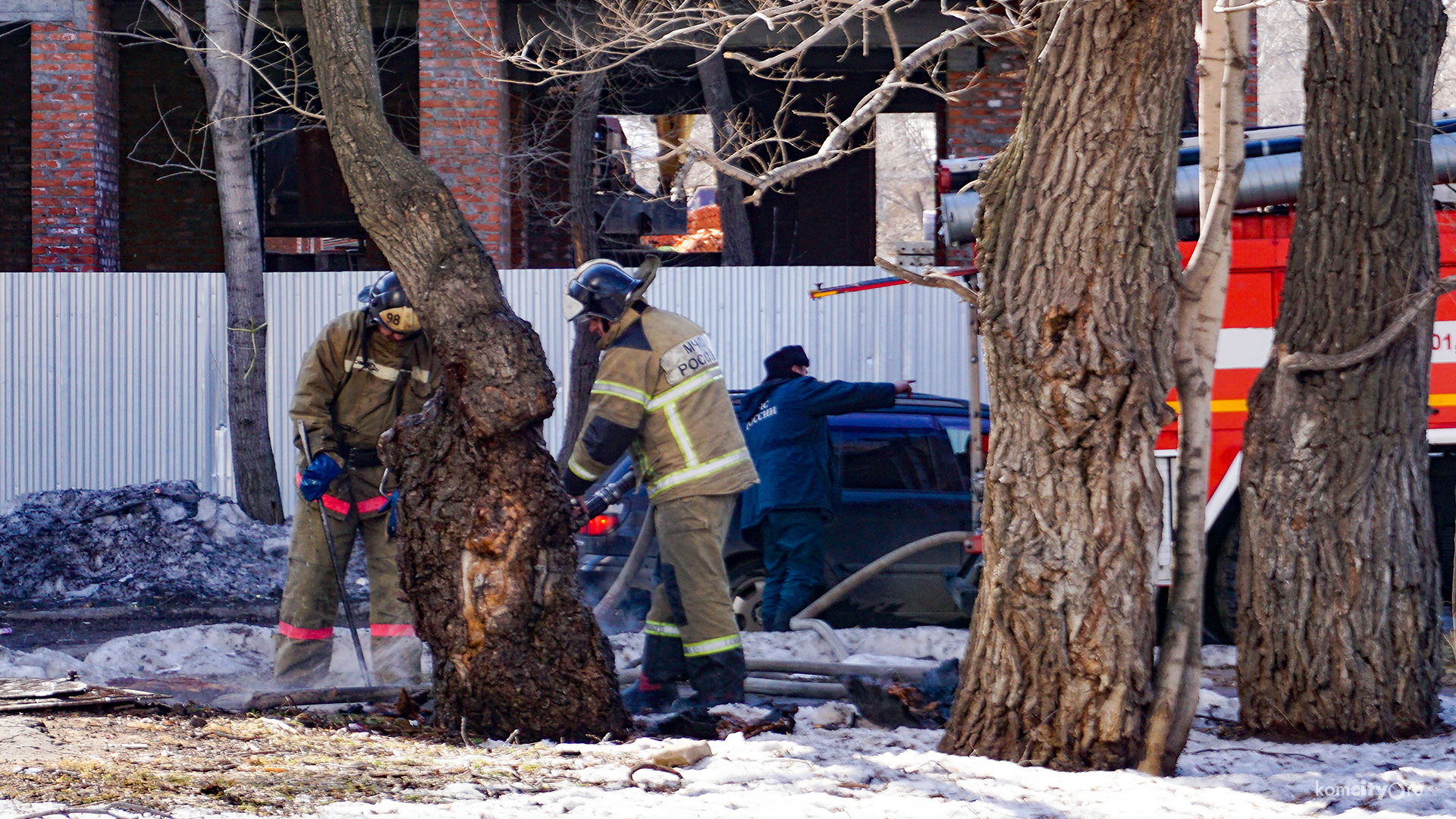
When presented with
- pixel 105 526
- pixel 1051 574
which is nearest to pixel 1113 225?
pixel 1051 574

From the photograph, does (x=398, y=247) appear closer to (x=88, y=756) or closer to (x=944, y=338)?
(x=88, y=756)

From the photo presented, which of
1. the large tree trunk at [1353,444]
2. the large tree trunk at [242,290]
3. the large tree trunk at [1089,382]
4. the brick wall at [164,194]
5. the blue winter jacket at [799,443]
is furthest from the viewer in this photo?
the brick wall at [164,194]

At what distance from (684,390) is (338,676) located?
91.3 inches

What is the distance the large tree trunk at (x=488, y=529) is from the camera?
446cm

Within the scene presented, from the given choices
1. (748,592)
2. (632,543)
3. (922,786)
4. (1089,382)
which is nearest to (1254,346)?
(748,592)

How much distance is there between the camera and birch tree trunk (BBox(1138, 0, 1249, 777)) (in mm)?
3877

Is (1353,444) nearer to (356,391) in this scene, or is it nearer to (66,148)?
(356,391)

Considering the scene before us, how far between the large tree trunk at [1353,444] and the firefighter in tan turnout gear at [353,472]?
351 cm

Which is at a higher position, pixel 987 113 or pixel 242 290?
pixel 987 113

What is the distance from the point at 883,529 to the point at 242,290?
21.0ft

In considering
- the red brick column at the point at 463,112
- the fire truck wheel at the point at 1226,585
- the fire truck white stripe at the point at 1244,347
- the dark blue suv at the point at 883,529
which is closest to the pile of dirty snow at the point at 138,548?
the red brick column at the point at 463,112

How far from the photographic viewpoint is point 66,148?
11961mm

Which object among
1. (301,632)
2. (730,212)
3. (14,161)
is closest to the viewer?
(301,632)

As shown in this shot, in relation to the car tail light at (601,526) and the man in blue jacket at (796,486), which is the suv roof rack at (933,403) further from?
the car tail light at (601,526)
